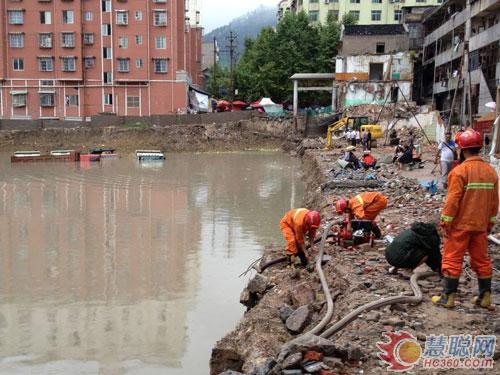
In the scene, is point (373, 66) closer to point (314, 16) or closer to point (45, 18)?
point (314, 16)

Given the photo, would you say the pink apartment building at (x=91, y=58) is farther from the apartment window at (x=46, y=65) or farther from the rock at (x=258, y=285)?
the rock at (x=258, y=285)

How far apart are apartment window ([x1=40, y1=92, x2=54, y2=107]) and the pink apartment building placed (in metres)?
0.09

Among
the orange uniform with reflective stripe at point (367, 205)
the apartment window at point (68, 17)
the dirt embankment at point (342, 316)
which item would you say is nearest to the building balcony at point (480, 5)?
the dirt embankment at point (342, 316)

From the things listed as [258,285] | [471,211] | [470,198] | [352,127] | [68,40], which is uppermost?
[68,40]

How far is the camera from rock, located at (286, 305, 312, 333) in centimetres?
635

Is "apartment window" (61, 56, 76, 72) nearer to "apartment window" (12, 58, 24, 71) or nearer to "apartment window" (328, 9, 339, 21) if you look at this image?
"apartment window" (12, 58, 24, 71)

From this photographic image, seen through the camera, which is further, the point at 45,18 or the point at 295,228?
the point at 45,18

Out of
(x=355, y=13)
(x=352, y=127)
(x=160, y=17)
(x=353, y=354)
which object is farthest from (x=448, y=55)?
(x=353, y=354)

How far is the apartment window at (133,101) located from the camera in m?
52.9

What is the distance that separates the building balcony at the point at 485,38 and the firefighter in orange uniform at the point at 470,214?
27574mm

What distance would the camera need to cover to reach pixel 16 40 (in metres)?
51.9

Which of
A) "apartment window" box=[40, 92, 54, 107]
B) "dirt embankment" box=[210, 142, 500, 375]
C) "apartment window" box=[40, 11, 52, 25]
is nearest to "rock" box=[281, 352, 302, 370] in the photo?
"dirt embankment" box=[210, 142, 500, 375]

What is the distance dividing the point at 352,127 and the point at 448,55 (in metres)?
10.8

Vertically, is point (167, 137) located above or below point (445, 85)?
below
